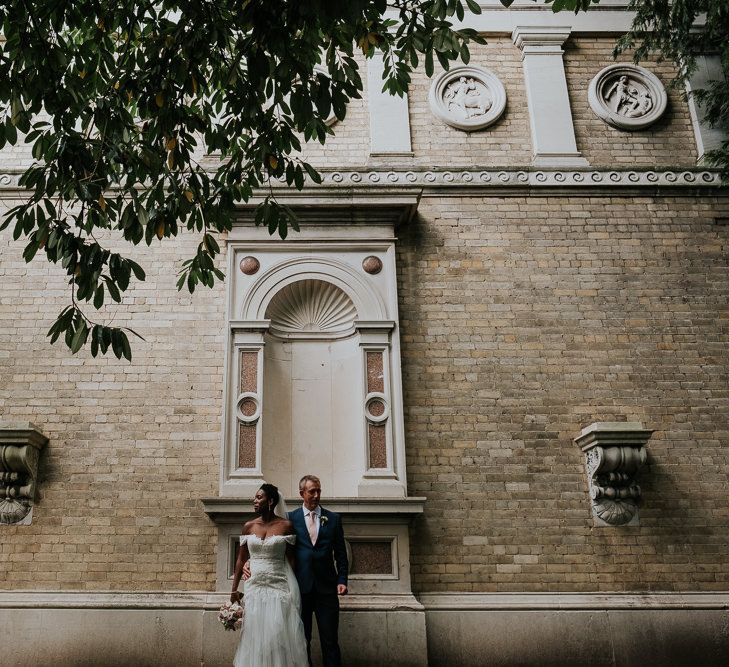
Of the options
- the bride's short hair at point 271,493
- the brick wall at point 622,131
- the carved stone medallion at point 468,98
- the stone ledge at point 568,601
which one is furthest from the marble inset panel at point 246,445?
the brick wall at point 622,131

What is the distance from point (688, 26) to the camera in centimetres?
939

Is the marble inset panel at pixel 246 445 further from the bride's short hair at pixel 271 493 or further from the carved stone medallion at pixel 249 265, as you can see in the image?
the carved stone medallion at pixel 249 265

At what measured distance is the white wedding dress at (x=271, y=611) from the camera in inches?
241

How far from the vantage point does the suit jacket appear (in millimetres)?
6738

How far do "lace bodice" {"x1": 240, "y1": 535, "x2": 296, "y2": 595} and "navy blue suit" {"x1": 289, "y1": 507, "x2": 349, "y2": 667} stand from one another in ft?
1.02

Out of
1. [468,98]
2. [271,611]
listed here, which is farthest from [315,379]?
[468,98]

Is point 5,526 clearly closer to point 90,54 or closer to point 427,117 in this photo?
point 90,54

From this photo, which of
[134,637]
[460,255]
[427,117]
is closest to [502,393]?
[460,255]

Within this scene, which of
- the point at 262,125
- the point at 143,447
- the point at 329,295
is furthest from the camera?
the point at 329,295

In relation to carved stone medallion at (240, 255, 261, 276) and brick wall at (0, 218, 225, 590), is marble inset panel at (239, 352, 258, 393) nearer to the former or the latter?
brick wall at (0, 218, 225, 590)

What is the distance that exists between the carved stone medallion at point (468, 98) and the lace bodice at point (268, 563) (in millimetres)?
6200

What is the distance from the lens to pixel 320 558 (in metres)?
6.78

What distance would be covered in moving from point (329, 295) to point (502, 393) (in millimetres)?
2409

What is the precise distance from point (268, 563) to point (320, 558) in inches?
21.5
